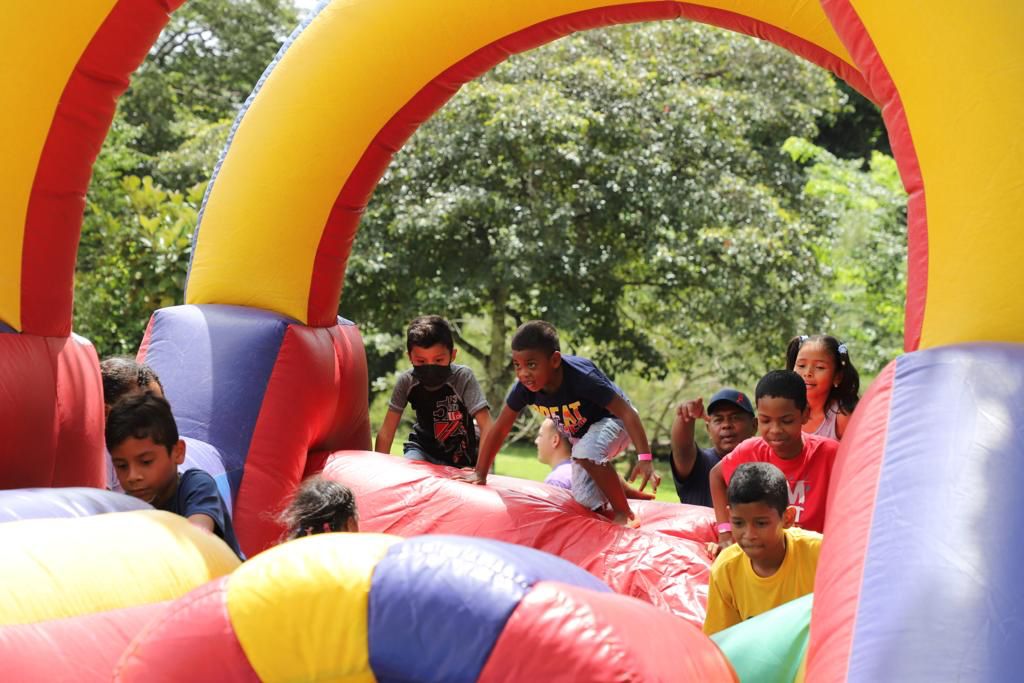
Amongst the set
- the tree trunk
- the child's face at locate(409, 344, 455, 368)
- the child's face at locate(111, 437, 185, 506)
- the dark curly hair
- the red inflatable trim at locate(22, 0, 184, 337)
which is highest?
the red inflatable trim at locate(22, 0, 184, 337)

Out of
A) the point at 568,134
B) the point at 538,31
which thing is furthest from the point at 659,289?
the point at 538,31

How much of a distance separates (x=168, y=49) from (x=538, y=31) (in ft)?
38.0

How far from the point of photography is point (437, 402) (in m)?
5.25

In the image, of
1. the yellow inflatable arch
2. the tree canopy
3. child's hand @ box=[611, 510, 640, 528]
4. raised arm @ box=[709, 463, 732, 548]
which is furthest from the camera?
the tree canopy

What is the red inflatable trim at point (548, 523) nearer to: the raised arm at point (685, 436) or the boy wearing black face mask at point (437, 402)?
the raised arm at point (685, 436)

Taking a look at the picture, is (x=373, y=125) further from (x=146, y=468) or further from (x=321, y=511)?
(x=321, y=511)

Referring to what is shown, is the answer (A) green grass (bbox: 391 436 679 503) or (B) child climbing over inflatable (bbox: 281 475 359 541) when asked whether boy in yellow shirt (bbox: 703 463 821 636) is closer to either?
(B) child climbing over inflatable (bbox: 281 475 359 541)

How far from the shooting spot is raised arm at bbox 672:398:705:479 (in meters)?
4.42

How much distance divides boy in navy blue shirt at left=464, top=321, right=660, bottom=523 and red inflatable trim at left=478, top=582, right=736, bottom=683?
→ 260 centimetres

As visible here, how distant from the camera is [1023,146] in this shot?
2377 millimetres

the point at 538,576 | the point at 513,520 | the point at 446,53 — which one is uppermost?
the point at 446,53

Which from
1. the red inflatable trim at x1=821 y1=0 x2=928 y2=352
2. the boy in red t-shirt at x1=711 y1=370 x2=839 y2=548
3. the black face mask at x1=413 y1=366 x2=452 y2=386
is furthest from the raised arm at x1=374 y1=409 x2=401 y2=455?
the red inflatable trim at x1=821 y1=0 x2=928 y2=352

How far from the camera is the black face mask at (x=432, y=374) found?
5102 mm

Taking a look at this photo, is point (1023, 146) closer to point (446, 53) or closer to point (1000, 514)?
point (1000, 514)
